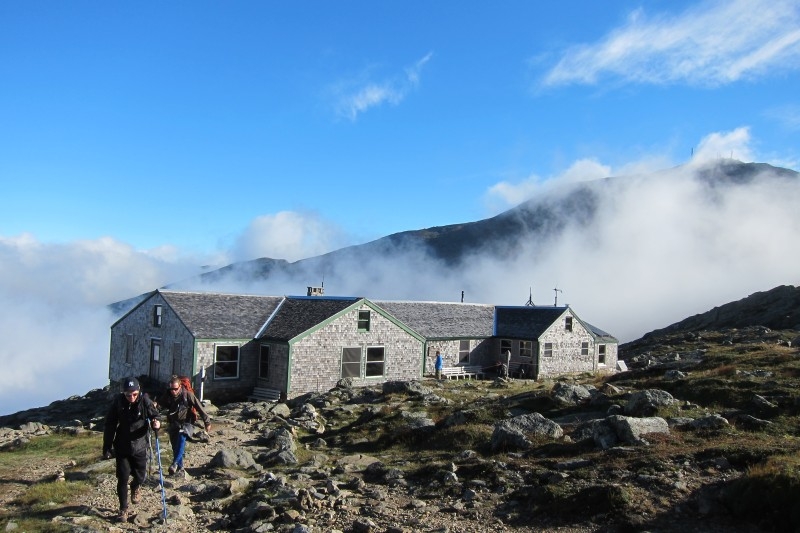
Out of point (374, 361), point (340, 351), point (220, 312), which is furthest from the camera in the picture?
point (374, 361)

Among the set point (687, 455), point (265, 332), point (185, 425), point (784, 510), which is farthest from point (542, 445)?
point (265, 332)

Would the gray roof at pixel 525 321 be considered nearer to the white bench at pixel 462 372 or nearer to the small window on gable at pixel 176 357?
the white bench at pixel 462 372

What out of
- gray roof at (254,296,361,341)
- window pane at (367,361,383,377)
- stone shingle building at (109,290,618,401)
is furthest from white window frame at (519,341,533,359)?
gray roof at (254,296,361,341)

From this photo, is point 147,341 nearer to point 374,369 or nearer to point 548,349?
point 374,369

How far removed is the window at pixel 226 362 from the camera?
31.5 metres

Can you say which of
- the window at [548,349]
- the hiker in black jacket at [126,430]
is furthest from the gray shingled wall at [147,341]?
the window at [548,349]

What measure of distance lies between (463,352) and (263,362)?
1412 cm

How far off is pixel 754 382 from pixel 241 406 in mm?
19684

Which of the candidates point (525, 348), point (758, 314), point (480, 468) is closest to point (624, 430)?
point (480, 468)

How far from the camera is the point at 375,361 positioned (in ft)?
114

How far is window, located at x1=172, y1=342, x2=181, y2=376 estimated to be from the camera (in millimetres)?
31625

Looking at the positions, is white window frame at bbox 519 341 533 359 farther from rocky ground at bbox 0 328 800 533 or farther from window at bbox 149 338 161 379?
window at bbox 149 338 161 379

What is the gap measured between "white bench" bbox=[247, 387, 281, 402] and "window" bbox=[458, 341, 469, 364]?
549 inches

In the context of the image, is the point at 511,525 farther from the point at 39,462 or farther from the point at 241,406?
the point at 241,406
